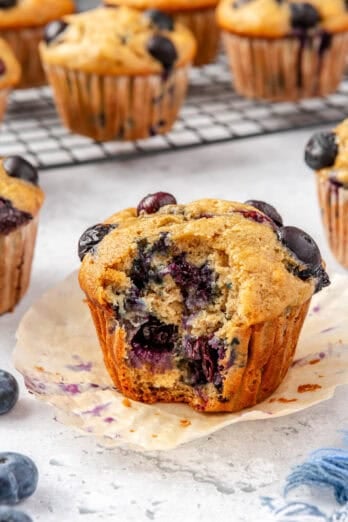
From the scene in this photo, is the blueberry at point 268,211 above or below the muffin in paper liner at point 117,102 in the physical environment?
above

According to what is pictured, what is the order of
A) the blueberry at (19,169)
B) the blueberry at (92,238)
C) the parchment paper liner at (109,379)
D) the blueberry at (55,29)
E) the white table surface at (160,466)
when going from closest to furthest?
the white table surface at (160,466), the parchment paper liner at (109,379), the blueberry at (92,238), the blueberry at (19,169), the blueberry at (55,29)

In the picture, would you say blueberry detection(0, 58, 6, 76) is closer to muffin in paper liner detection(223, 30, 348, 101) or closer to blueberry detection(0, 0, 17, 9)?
blueberry detection(0, 0, 17, 9)

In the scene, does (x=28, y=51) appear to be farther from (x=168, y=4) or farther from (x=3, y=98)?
(x=3, y=98)

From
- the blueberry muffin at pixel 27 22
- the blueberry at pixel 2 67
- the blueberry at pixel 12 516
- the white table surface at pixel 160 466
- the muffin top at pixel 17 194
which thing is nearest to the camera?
the blueberry at pixel 12 516

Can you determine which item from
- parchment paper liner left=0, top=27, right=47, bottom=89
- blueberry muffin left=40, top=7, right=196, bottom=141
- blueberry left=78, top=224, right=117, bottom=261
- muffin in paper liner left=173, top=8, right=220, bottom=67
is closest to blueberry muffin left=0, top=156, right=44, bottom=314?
blueberry left=78, top=224, right=117, bottom=261

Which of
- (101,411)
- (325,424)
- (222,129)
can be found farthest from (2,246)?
(222,129)

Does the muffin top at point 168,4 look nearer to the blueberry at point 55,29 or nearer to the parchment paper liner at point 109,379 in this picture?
the blueberry at point 55,29

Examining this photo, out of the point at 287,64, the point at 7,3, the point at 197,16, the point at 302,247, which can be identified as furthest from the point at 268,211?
the point at 197,16

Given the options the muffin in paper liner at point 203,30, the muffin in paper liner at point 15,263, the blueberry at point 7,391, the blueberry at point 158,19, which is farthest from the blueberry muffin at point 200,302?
the muffin in paper liner at point 203,30
